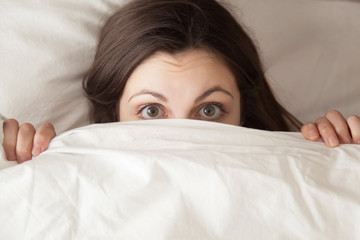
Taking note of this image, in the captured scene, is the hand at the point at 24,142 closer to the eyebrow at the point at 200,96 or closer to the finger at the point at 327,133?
the eyebrow at the point at 200,96

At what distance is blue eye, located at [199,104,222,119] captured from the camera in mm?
1009

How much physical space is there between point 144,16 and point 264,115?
414mm

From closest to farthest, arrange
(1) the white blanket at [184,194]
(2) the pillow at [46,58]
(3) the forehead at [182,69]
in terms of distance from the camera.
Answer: (1) the white blanket at [184,194] → (3) the forehead at [182,69] → (2) the pillow at [46,58]

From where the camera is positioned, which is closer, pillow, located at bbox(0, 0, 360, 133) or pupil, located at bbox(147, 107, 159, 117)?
pupil, located at bbox(147, 107, 159, 117)

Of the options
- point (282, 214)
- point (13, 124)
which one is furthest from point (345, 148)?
point (13, 124)

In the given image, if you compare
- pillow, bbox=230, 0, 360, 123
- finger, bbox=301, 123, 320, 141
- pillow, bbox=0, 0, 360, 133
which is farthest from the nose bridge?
pillow, bbox=230, 0, 360, 123

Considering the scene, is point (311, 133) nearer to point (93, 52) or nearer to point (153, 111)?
point (153, 111)

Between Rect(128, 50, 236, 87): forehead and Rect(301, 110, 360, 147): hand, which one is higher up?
Rect(128, 50, 236, 87): forehead

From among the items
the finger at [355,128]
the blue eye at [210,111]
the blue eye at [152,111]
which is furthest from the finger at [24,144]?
the finger at [355,128]

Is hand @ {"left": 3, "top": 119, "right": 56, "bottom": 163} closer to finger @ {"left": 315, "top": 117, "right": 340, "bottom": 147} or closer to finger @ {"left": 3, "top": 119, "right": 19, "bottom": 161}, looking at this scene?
finger @ {"left": 3, "top": 119, "right": 19, "bottom": 161}

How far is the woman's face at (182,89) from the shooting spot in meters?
0.96

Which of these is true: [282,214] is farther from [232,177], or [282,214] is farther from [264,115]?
[264,115]

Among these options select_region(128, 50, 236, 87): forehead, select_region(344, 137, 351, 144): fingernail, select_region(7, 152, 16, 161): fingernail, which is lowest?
select_region(7, 152, 16, 161): fingernail

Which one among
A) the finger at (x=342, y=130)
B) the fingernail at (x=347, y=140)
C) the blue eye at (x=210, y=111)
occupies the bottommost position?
the blue eye at (x=210, y=111)
